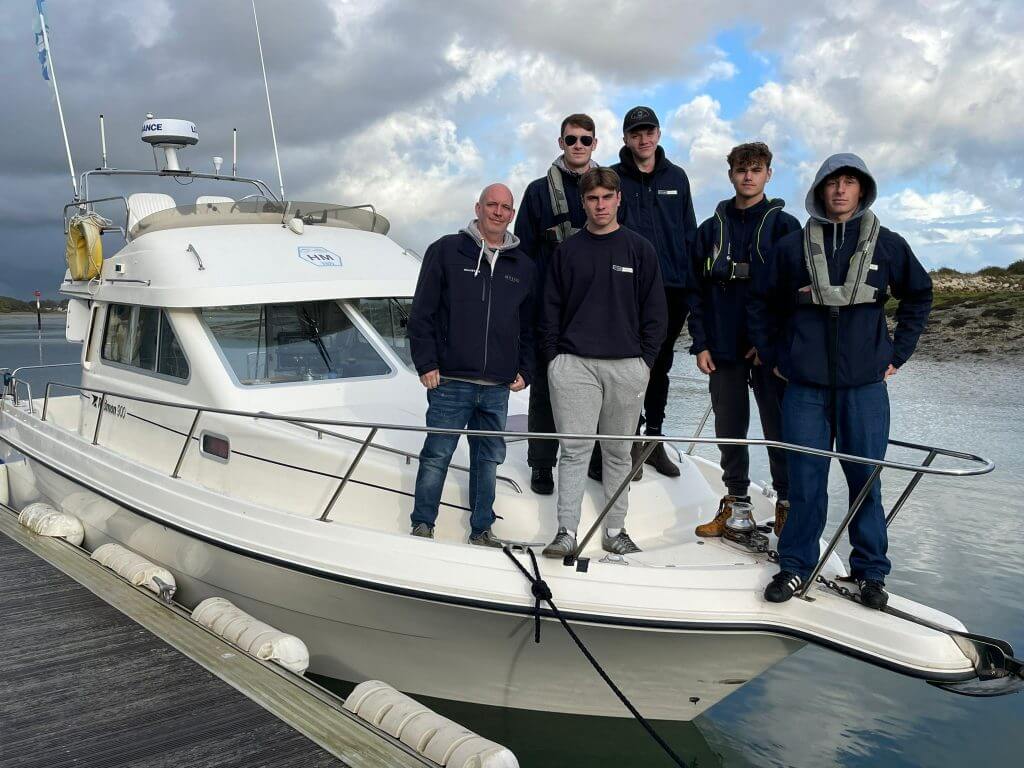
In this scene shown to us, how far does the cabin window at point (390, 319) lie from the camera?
5.12 m

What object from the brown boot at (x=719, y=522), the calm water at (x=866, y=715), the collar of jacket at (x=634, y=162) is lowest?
the calm water at (x=866, y=715)

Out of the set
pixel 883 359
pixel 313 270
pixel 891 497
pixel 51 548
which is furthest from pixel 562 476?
pixel 891 497

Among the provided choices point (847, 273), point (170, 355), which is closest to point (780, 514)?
point (847, 273)

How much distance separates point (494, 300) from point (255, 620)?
192 cm

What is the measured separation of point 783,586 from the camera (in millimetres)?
3256

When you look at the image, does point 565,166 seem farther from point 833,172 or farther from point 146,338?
point 146,338

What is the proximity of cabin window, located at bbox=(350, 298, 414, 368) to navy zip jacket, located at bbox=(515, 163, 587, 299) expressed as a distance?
120cm

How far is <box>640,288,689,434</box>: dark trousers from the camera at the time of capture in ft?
13.7

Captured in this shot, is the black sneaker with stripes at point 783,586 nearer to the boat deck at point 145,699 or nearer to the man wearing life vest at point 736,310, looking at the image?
the man wearing life vest at point 736,310

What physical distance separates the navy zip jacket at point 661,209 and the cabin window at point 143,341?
105 inches

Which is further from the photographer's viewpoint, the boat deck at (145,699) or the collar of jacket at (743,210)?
the collar of jacket at (743,210)

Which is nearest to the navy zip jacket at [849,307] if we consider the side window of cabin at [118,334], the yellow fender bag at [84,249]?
the side window of cabin at [118,334]

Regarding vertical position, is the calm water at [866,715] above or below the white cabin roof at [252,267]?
below

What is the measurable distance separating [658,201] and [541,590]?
1896 millimetres
